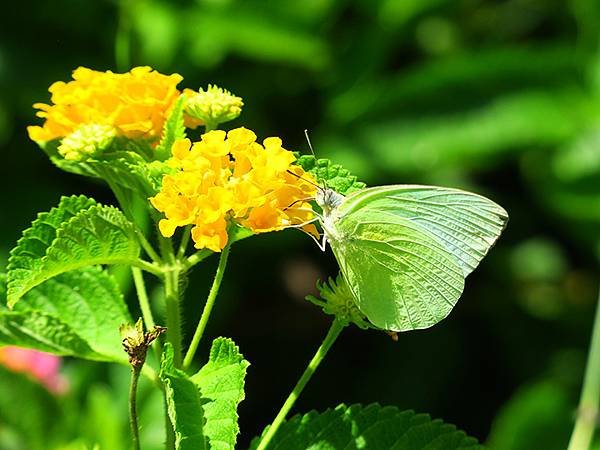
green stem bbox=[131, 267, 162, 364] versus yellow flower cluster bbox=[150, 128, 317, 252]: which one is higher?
yellow flower cluster bbox=[150, 128, 317, 252]

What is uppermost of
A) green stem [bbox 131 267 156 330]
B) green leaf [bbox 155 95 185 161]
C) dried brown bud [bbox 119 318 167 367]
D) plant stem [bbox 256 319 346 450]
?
green leaf [bbox 155 95 185 161]

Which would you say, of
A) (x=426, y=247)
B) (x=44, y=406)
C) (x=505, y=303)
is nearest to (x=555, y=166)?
(x=505, y=303)

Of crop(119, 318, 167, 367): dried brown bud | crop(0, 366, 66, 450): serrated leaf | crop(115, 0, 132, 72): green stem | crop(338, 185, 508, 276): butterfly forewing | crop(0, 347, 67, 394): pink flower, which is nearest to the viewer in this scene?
crop(119, 318, 167, 367): dried brown bud

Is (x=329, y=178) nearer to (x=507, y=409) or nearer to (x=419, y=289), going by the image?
(x=419, y=289)

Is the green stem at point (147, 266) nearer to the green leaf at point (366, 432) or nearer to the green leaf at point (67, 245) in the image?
the green leaf at point (67, 245)

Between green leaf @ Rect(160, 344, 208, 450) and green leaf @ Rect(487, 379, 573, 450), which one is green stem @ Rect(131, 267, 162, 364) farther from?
green leaf @ Rect(487, 379, 573, 450)

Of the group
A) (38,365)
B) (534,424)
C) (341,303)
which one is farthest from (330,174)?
(534,424)

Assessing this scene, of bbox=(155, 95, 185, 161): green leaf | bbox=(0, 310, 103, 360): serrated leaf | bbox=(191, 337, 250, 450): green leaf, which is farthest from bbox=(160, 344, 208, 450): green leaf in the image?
bbox=(155, 95, 185, 161): green leaf
